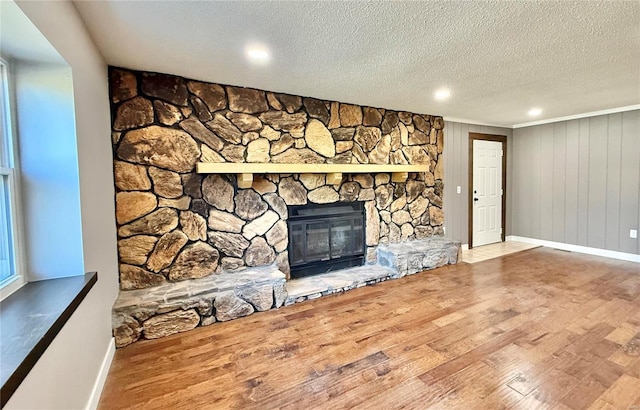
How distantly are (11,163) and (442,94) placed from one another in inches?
142

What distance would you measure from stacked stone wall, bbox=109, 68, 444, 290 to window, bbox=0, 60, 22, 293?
119 centimetres

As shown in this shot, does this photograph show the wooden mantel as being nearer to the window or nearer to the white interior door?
the window

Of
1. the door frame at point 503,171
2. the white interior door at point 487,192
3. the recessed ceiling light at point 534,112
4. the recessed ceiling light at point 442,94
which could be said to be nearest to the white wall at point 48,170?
the recessed ceiling light at point 442,94

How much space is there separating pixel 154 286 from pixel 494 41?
336 cm

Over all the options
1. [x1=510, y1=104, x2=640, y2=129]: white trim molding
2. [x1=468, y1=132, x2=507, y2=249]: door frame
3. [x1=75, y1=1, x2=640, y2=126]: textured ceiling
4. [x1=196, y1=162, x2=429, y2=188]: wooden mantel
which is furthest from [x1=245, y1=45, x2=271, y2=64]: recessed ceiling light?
[x1=510, y1=104, x2=640, y2=129]: white trim molding

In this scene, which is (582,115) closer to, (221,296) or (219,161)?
(219,161)

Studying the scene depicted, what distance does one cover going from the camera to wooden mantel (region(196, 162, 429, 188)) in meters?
2.79

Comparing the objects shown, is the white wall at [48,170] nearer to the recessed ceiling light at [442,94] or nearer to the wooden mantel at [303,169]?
the wooden mantel at [303,169]

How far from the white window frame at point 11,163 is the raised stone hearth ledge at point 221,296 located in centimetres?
102

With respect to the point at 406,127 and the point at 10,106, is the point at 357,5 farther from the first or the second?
the point at 406,127

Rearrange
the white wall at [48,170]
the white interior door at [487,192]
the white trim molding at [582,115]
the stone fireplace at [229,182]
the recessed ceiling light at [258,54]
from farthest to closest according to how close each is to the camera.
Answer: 1. the white interior door at [487,192]
2. the white trim molding at [582,115]
3. the stone fireplace at [229,182]
4. the recessed ceiling light at [258,54]
5. the white wall at [48,170]

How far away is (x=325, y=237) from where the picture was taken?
3.67m

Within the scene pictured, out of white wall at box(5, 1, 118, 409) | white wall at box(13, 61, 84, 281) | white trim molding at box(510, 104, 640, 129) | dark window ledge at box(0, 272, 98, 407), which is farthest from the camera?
white trim molding at box(510, 104, 640, 129)

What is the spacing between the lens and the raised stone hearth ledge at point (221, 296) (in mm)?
2330
